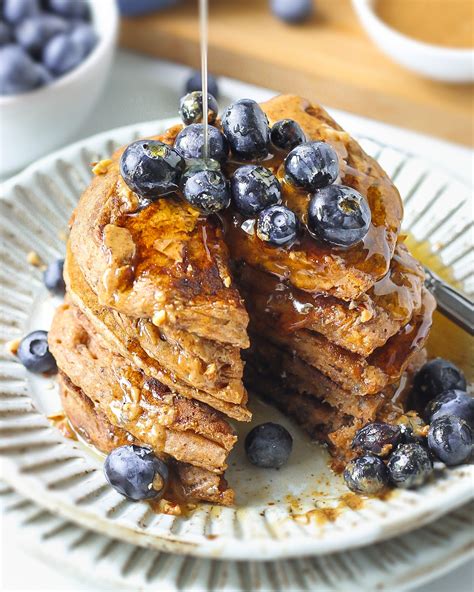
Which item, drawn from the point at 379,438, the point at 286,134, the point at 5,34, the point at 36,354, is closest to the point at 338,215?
the point at 286,134

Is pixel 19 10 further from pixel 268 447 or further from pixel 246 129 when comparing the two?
pixel 268 447

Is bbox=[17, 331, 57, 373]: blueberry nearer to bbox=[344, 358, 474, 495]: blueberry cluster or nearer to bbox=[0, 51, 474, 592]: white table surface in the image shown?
bbox=[344, 358, 474, 495]: blueberry cluster

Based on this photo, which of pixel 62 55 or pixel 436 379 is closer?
pixel 436 379

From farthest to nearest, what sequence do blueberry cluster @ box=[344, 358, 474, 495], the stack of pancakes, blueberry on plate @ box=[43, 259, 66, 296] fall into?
blueberry on plate @ box=[43, 259, 66, 296] < blueberry cluster @ box=[344, 358, 474, 495] < the stack of pancakes

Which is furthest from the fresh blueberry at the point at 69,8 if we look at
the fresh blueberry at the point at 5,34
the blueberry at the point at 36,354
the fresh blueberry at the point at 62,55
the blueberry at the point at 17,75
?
the blueberry at the point at 36,354

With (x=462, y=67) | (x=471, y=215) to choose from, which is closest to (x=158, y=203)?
(x=471, y=215)

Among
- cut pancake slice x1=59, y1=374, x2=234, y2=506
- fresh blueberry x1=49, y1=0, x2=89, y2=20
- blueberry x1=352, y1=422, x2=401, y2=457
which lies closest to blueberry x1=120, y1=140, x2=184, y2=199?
cut pancake slice x1=59, y1=374, x2=234, y2=506

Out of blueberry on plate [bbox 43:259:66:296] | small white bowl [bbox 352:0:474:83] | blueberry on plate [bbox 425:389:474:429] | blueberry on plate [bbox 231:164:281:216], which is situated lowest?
blueberry on plate [bbox 43:259:66:296]
